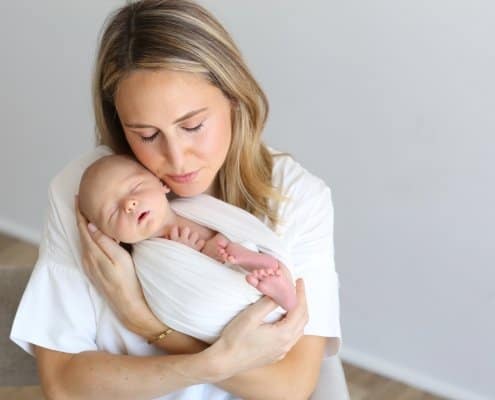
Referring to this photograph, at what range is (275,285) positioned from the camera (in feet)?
4.65

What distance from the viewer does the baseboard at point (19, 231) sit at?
145 inches

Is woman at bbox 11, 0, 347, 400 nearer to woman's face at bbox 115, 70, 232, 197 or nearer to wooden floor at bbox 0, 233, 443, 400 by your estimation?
A: woman's face at bbox 115, 70, 232, 197

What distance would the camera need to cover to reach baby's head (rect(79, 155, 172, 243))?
152cm

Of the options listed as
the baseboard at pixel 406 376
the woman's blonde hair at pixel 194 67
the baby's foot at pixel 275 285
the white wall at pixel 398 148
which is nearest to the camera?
the baby's foot at pixel 275 285

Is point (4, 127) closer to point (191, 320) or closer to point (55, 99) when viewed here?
point (55, 99)

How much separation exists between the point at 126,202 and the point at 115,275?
0.46ft

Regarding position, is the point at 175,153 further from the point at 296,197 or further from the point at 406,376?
the point at 406,376

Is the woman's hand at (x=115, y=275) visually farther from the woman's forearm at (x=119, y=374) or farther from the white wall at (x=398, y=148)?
the white wall at (x=398, y=148)

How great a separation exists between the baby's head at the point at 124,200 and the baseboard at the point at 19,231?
2188mm

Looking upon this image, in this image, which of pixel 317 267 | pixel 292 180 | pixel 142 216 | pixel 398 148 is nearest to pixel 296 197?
pixel 292 180

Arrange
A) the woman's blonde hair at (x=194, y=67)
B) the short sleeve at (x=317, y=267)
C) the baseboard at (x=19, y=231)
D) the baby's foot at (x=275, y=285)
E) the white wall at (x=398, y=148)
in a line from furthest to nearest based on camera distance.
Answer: the baseboard at (x=19, y=231) → the white wall at (x=398, y=148) → the short sleeve at (x=317, y=267) → the woman's blonde hair at (x=194, y=67) → the baby's foot at (x=275, y=285)

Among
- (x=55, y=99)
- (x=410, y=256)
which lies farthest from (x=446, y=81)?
(x=55, y=99)

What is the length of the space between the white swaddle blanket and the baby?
0.09ft

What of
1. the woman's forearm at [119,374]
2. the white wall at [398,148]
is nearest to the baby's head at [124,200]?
the woman's forearm at [119,374]
